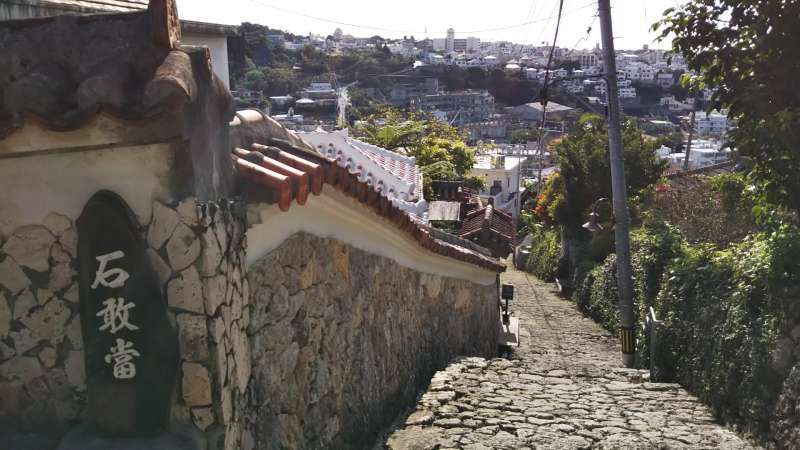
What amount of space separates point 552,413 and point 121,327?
5255 millimetres

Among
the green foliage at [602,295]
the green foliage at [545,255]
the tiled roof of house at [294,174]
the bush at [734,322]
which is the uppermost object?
the tiled roof of house at [294,174]

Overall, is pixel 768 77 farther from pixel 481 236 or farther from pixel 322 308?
pixel 481 236

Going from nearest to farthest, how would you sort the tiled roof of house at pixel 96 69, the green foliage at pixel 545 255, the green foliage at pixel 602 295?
the tiled roof of house at pixel 96 69
the green foliage at pixel 602 295
the green foliage at pixel 545 255

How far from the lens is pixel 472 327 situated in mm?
12906

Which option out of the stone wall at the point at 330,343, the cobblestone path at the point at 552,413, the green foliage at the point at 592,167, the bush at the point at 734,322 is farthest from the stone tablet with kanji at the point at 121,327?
the green foliage at the point at 592,167

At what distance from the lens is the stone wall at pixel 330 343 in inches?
173

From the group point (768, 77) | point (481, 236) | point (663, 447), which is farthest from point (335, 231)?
point (481, 236)

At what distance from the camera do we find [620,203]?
12766 millimetres

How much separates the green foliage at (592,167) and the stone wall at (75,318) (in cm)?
2108

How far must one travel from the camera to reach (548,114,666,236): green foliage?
23625 mm

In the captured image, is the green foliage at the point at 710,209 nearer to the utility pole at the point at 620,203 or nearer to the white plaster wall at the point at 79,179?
the utility pole at the point at 620,203

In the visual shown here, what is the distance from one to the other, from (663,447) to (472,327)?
6280 mm

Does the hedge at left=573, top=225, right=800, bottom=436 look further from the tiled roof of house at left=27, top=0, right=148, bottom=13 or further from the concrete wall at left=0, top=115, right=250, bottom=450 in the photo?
the tiled roof of house at left=27, top=0, right=148, bottom=13

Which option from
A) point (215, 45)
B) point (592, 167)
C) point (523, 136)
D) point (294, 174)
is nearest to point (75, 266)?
point (294, 174)
